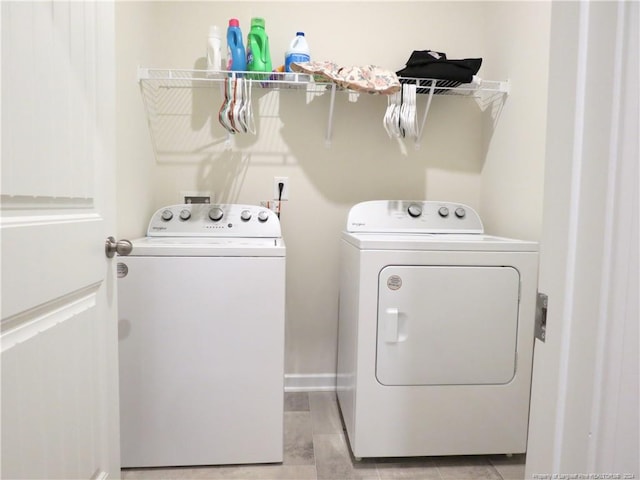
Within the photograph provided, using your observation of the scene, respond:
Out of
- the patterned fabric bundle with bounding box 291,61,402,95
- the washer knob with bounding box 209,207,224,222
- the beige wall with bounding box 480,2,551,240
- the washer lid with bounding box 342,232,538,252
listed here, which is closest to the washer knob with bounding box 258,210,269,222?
the washer knob with bounding box 209,207,224,222

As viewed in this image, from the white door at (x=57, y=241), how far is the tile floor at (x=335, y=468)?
2.01 feet

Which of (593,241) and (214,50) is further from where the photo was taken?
(214,50)

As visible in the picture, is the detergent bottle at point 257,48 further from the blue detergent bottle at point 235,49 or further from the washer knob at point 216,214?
the washer knob at point 216,214

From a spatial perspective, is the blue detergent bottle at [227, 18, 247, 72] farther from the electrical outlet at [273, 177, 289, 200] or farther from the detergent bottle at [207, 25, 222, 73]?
the electrical outlet at [273, 177, 289, 200]

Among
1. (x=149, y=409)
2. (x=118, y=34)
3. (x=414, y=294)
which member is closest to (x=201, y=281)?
(x=149, y=409)

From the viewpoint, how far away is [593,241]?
50 cm

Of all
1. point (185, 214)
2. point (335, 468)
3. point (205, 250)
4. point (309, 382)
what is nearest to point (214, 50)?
point (185, 214)

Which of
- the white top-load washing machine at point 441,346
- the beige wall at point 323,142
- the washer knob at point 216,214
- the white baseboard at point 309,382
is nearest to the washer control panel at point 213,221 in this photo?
the washer knob at point 216,214

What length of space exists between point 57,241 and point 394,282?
3.63ft

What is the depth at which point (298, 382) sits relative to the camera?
227cm

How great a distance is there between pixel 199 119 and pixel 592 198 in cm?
199

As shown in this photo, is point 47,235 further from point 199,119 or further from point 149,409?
point 199,119

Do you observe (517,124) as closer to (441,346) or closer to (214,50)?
(441,346)

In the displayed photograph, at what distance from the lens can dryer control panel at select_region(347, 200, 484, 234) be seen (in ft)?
6.73
